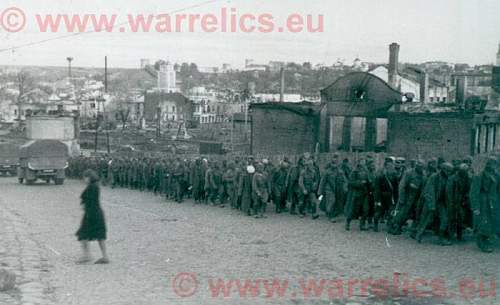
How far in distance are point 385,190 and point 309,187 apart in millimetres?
2836

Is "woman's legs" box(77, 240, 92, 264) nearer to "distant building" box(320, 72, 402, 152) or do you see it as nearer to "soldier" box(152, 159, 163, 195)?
"soldier" box(152, 159, 163, 195)

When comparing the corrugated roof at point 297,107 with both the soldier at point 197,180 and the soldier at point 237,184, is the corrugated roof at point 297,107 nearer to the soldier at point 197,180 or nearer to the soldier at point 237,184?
the soldier at point 197,180

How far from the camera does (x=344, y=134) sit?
46.0 meters

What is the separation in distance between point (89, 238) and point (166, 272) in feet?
5.21

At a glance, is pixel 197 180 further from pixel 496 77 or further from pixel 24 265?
pixel 496 77

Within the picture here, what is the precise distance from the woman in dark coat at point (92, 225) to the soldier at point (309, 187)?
6966mm

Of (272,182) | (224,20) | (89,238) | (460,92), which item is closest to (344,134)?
(460,92)

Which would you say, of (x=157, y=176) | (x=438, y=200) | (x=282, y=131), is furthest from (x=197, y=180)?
(x=282, y=131)

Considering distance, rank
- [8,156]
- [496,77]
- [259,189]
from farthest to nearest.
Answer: [496,77]
[8,156]
[259,189]

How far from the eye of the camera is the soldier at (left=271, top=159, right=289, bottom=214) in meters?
17.7

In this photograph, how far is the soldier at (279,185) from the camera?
58.0 feet

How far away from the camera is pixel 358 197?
14.4 metres

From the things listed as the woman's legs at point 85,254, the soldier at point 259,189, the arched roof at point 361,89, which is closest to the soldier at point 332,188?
the soldier at point 259,189

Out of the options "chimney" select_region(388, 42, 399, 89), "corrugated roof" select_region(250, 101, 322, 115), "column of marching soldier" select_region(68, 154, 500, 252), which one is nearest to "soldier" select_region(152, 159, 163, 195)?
"column of marching soldier" select_region(68, 154, 500, 252)
